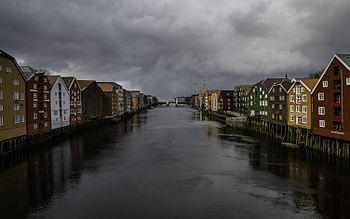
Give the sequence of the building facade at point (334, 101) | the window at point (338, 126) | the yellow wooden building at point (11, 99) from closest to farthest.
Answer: the building facade at point (334, 101) < the window at point (338, 126) < the yellow wooden building at point (11, 99)

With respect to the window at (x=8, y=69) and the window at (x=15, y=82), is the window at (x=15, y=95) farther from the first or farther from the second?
the window at (x=8, y=69)

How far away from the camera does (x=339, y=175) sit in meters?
24.1

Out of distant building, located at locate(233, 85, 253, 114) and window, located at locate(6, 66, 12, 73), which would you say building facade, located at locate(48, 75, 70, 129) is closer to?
window, located at locate(6, 66, 12, 73)

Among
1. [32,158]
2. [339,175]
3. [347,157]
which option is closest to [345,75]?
[347,157]

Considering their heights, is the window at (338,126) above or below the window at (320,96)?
below

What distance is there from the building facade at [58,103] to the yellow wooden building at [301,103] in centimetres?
5167

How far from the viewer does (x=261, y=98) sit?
6681 centimetres

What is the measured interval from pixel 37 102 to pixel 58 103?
9.32 m

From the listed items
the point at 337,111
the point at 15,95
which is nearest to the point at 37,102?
the point at 15,95

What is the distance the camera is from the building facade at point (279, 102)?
51312mm

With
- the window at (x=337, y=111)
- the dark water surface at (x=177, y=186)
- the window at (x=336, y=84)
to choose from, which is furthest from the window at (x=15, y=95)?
the window at (x=337, y=111)

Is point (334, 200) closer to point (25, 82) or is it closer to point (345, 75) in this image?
point (345, 75)

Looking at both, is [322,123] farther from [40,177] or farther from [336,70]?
[40,177]

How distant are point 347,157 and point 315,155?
4.02 metres
